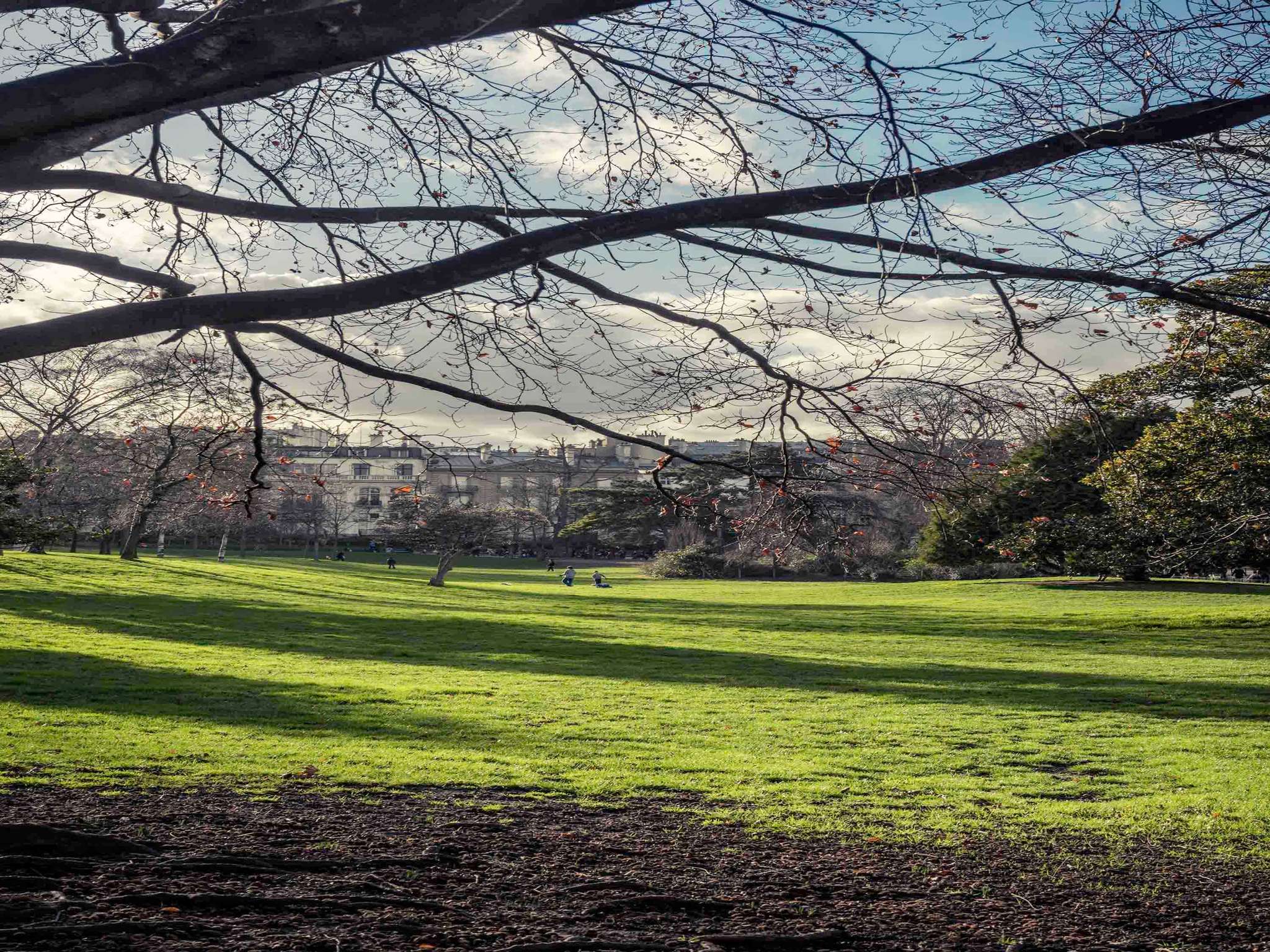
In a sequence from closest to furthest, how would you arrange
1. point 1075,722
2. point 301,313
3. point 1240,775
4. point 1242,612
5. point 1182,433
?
point 301,313, point 1240,775, point 1075,722, point 1182,433, point 1242,612

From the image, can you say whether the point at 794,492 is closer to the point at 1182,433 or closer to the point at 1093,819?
the point at 1093,819

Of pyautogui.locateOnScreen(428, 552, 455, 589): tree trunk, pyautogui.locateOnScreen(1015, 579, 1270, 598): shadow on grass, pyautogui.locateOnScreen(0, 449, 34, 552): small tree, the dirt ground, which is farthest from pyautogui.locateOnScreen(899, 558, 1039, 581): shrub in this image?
the dirt ground

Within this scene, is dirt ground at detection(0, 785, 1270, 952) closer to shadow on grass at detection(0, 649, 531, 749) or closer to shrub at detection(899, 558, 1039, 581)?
shadow on grass at detection(0, 649, 531, 749)

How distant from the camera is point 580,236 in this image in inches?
196

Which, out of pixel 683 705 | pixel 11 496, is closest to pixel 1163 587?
pixel 683 705

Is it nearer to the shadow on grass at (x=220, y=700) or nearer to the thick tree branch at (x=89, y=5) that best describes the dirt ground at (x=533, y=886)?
the shadow on grass at (x=220, y=700)

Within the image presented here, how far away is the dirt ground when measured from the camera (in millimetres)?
4055

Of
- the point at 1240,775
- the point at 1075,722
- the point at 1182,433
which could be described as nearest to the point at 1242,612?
the point at 1182,433

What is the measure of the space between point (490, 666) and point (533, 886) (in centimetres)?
1153

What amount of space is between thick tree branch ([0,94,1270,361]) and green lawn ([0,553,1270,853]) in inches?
157

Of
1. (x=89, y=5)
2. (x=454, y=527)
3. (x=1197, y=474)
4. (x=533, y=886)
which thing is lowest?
(x=533, y=886)

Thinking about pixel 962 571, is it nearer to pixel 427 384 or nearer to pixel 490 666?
pixel 490 666

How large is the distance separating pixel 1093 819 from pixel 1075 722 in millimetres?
5143

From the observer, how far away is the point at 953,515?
7664mm
